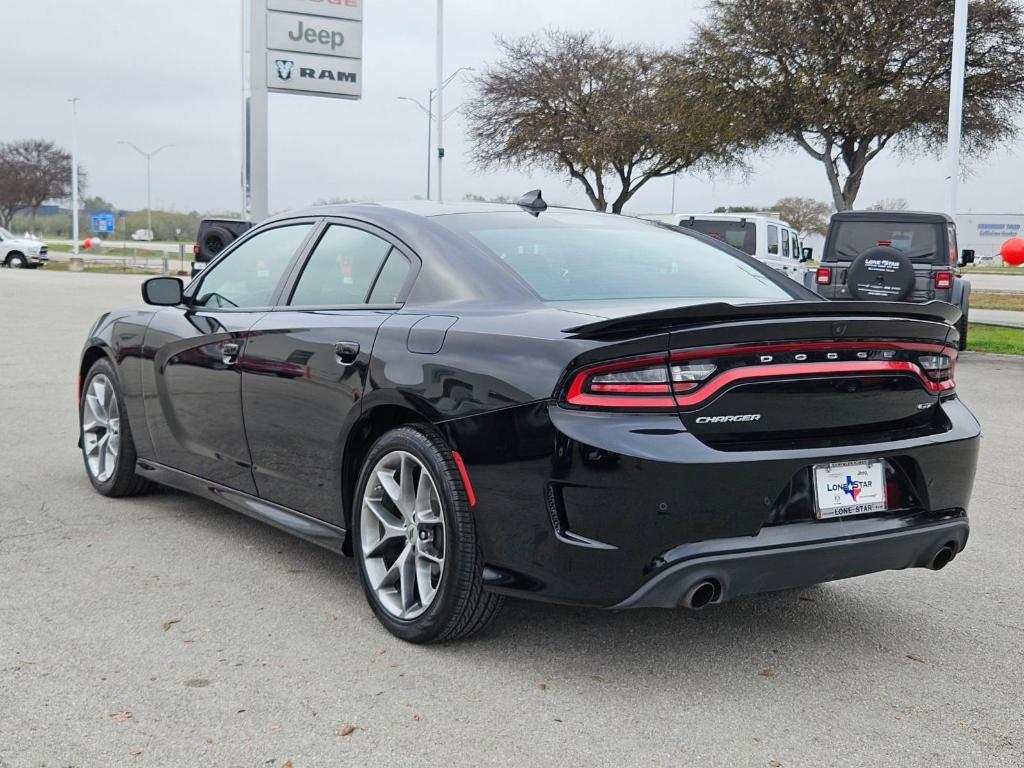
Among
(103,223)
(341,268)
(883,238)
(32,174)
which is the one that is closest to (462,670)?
(341,268)

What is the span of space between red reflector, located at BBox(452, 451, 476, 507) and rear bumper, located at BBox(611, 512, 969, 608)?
1.87 ft

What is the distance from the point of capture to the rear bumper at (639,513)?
3352 mm

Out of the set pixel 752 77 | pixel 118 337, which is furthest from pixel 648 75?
pixel 118 337

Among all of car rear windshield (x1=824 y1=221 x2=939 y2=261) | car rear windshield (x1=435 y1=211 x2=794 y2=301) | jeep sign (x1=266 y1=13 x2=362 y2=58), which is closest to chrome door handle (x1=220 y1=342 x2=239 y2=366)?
car rear windshield (x1=435 y1=211 x2=794 y2=301)

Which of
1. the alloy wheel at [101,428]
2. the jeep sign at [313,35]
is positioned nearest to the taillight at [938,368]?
the alloy wheel at [101,428]

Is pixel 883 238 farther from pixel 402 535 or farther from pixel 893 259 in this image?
pixel 402 535

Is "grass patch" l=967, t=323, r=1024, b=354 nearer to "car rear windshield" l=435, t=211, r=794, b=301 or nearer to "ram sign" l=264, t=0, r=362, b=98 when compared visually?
"car rear windshield" l=435, t=211, r=794, b=301

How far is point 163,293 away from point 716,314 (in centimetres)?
317

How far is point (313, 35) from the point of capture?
32.9 meters

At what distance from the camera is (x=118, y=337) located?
6070mm

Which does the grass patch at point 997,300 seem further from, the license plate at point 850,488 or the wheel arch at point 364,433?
the wheel arch at point 364,433

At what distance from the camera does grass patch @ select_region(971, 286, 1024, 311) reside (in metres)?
27.9

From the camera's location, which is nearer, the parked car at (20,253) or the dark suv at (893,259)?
the dark suv at (893,259)

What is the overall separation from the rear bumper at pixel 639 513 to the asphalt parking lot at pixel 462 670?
368mm
